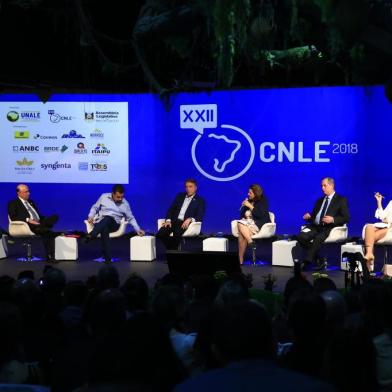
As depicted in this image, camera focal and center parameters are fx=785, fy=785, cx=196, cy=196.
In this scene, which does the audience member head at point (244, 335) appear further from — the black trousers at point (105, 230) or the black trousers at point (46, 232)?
the black trousers at point (46, 232)

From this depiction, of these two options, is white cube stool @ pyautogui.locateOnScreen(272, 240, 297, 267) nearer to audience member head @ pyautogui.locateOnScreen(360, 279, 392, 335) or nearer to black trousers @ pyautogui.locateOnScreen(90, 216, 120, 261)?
black trousers @ pyautogui.locateOnScreen(90, 216, 120, 261)

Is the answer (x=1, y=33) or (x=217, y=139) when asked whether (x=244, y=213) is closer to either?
(x=217, y=139)

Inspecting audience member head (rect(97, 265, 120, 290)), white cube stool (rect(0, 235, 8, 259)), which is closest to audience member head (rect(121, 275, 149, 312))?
audience member head (rect(97, 265, 120, 290))

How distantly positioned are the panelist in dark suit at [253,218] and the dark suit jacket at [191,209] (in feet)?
1.92

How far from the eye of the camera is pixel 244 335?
1.97 metres

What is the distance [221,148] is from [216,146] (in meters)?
0.08

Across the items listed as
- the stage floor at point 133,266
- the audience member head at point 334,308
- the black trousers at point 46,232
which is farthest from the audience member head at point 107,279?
the black trousers at point 46,232

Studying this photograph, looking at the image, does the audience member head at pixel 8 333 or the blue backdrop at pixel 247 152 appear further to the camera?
the blue backdrop at pixel 247 152

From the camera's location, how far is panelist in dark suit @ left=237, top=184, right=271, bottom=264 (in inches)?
389

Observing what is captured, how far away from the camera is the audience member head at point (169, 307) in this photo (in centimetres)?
355

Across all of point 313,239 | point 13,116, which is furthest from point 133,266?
point 13,116

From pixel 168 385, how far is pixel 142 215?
964 cm

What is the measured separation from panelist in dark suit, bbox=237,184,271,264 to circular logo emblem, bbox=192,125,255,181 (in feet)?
4.69

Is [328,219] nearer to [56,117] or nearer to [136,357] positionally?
[56,117]
